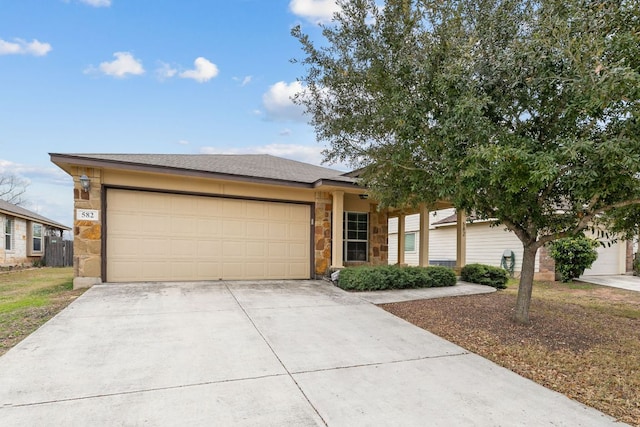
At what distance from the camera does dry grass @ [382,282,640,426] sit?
3342 millimetres

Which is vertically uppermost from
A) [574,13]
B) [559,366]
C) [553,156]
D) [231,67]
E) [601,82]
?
[231,67]

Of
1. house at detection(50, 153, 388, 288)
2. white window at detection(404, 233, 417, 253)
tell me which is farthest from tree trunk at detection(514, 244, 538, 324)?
white window at detection(404, 233, 417, 253)

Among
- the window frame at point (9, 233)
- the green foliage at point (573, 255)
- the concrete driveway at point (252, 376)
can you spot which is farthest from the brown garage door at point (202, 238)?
the window frame at point (9, 233)

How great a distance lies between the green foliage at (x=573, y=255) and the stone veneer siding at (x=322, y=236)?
8.33 metres

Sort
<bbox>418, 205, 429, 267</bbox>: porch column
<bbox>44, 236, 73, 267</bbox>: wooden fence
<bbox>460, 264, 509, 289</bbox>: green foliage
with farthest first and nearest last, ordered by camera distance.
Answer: <bbox>44, 236, 73, 267</bbox>: wooden fence
<bbox>418, 205, 429, 267</bbox>: porch column
<bbox>460, 264, 509, 289</bbox>: green foliage

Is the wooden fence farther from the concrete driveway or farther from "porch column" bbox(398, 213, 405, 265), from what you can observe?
"porch column" bbox(398, 213, 405, 265)

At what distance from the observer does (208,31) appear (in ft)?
36.6

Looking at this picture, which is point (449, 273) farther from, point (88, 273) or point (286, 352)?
point (88, 273)

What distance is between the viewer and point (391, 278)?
8422 millimetres

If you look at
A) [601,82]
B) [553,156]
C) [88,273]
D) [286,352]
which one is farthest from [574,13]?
[88,273]

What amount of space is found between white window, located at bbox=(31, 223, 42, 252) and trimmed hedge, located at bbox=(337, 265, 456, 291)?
17.1m

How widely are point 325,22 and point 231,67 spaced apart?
8.16 m

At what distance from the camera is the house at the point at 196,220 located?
7.60 metres

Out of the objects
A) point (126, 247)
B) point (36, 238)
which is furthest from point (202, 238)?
point (36, 238)
